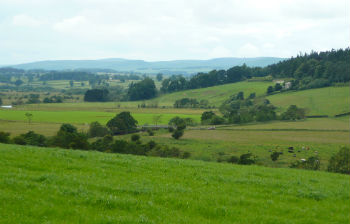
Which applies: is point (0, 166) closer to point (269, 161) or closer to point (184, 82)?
point (269, 161)

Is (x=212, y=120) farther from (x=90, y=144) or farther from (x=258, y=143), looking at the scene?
(x=90, y=144)

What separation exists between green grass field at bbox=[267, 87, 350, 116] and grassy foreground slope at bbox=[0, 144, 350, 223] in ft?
311

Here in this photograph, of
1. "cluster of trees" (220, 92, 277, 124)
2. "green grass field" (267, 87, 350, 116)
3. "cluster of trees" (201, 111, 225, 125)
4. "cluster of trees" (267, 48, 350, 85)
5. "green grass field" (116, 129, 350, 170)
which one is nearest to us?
"green grass field" (116, 129, 350, 170)

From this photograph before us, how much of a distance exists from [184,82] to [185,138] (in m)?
127

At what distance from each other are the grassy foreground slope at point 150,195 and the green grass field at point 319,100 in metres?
94.7

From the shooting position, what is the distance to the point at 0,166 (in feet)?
47.9

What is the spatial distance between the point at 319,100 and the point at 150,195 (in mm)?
115689

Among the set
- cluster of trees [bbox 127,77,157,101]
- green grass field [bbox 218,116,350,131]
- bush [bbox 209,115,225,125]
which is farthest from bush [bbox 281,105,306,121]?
cluster of trees [bbox 127,77,157,101]

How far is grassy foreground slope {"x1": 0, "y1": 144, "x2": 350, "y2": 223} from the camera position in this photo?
33.8ft

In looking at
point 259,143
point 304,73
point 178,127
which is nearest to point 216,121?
point 178,127

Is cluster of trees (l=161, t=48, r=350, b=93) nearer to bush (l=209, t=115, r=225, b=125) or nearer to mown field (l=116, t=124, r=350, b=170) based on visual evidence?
bush (l=209, t=115, r=225, b=125)

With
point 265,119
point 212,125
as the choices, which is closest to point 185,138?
point 212,125

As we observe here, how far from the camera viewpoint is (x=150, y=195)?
40.3ft

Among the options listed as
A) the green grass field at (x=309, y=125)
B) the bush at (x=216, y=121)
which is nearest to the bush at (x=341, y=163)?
the green grass field at (x=309, y=125)
